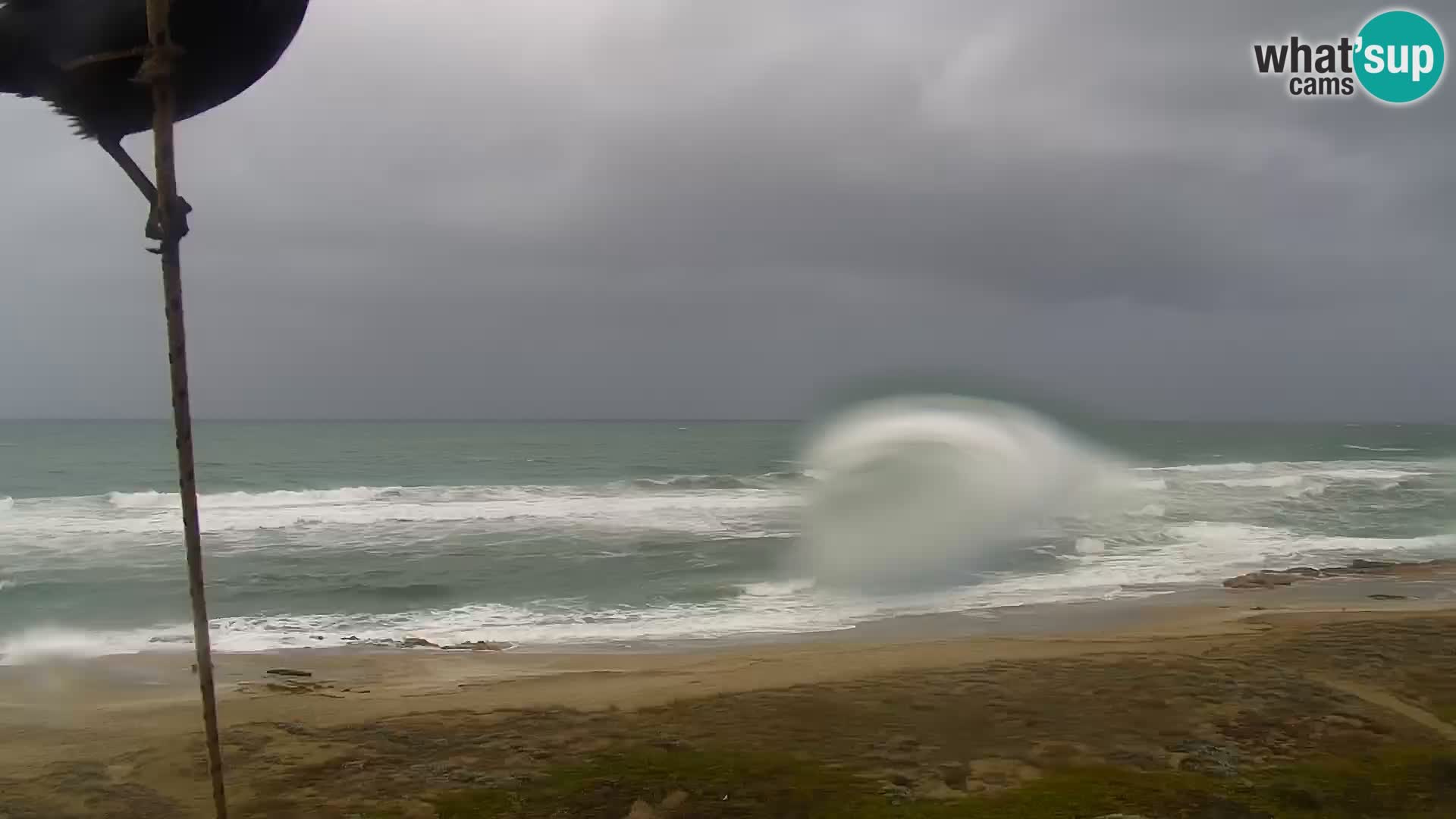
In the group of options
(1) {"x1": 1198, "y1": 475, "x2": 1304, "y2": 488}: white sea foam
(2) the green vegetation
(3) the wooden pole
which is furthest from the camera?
(1) {"x1": 1198, "y1": 475, "x2": 1304, "y2": 488}: white sea foam

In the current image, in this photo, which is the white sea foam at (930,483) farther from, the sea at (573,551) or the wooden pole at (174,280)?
the wooden pole at (174,280)

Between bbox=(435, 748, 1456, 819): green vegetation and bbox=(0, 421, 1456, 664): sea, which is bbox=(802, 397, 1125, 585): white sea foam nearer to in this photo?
bbox=(0, 421, 1456, 664): sea

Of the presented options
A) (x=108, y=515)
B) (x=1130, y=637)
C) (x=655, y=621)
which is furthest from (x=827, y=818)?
(x=108, y=515)

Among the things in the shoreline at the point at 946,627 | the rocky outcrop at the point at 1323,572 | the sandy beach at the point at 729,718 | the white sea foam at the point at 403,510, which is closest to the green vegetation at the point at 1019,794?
the sandy beach at the point at 729,718

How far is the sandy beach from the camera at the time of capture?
5.88 meters

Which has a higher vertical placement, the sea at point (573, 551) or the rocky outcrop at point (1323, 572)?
the sea at point (573, 551)

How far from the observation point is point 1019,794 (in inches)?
223

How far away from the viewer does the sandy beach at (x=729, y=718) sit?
588cm

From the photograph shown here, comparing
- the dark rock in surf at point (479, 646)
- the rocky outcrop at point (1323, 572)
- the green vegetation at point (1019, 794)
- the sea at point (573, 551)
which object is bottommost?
the green vegetation at point (1019, 794)

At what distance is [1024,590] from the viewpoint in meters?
14.7

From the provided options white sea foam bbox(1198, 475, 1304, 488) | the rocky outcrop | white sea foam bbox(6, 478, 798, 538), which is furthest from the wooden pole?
white sea foam bbox(1198, 475, 1304, 488)

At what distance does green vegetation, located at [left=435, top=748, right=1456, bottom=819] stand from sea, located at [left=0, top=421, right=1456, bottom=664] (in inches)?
229

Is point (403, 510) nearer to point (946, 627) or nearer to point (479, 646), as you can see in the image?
point (479, 646)

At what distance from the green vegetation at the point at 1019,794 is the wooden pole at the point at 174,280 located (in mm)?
3963
